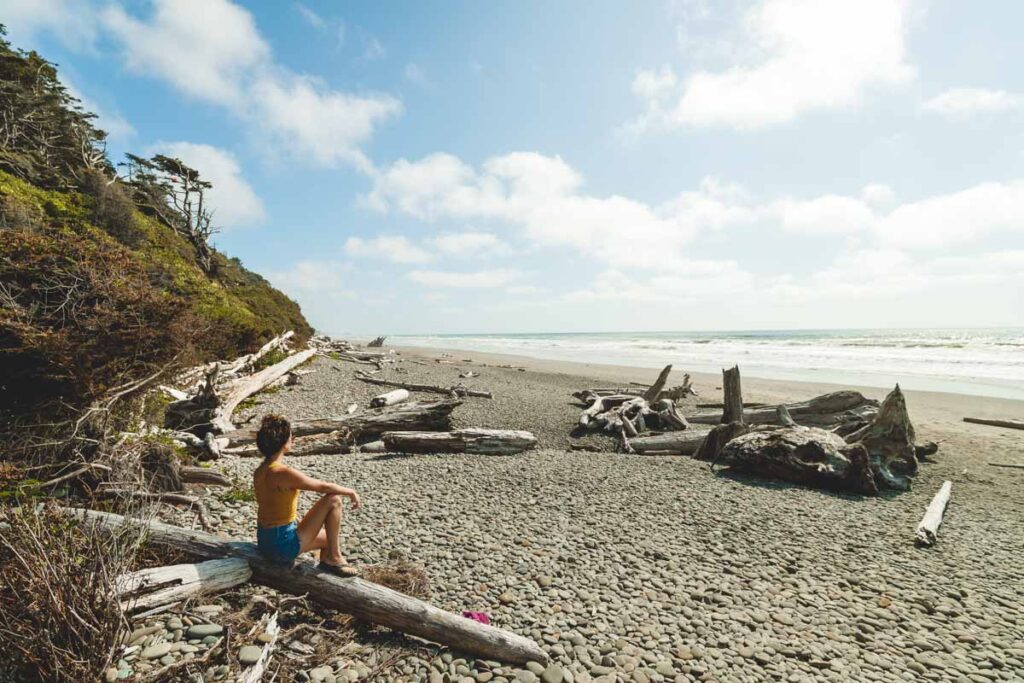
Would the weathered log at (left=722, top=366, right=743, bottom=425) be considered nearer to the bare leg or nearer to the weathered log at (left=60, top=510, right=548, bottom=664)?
the weathered log at (left=60, top=510, right=548, bottom=664)

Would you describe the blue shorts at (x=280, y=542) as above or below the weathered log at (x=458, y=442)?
above

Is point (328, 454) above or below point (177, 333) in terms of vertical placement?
below

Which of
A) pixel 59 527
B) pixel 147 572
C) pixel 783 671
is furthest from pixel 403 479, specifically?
pixel 783 671

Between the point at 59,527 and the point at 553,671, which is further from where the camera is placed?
the point at 553,671

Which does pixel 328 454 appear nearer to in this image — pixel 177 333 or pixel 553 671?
pixel 177 333

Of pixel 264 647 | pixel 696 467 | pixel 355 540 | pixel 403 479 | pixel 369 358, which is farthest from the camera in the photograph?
pixel 369 358

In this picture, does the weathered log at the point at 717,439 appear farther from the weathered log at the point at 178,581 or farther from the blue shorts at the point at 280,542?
the weathered log at the point at 178,581

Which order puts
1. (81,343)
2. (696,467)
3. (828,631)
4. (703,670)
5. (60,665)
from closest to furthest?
(60,665) → (703,670) → (828,631) → (81,343) → (696,467)

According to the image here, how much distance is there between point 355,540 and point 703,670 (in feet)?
13.1

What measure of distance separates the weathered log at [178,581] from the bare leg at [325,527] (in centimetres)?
53

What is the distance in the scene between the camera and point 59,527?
3.08 m

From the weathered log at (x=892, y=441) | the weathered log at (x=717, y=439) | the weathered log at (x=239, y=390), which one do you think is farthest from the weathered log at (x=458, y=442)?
the weathered log at (x=892, y=441)

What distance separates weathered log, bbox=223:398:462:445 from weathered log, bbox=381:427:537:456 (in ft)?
2.05

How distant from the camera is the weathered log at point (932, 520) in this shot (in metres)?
6.33
